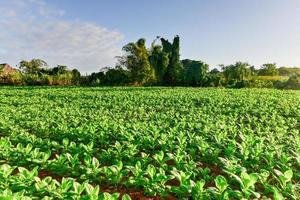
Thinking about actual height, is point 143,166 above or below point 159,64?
below

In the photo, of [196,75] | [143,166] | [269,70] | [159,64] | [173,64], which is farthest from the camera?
[269,70]

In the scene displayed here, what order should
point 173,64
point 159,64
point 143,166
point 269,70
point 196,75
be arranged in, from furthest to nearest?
point 269,70, point 173,64, point 159,64, point 196,75, point 143,166

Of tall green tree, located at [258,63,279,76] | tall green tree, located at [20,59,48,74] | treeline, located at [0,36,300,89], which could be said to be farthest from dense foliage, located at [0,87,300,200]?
tall green tree, located at [258,63,279,76]

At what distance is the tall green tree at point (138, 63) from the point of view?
121ft

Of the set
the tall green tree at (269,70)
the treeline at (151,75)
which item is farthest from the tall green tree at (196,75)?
the tall green tree at (269,70)

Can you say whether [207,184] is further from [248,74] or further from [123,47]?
[248,74]

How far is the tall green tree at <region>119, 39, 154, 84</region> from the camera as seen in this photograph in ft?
121

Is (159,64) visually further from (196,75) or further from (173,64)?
(196,75)

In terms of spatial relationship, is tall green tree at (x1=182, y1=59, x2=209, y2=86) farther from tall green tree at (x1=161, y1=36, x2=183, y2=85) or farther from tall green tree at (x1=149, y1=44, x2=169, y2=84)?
tall green tree at (x1=149, y1=44, x2=169, y2=84)

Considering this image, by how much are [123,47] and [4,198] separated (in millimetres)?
38221

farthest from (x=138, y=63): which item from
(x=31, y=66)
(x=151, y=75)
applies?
(x=31, y=66)

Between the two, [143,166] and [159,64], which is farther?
[159,64]

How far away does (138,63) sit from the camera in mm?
38312

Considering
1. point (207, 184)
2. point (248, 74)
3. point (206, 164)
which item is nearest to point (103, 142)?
point (206, 164)
